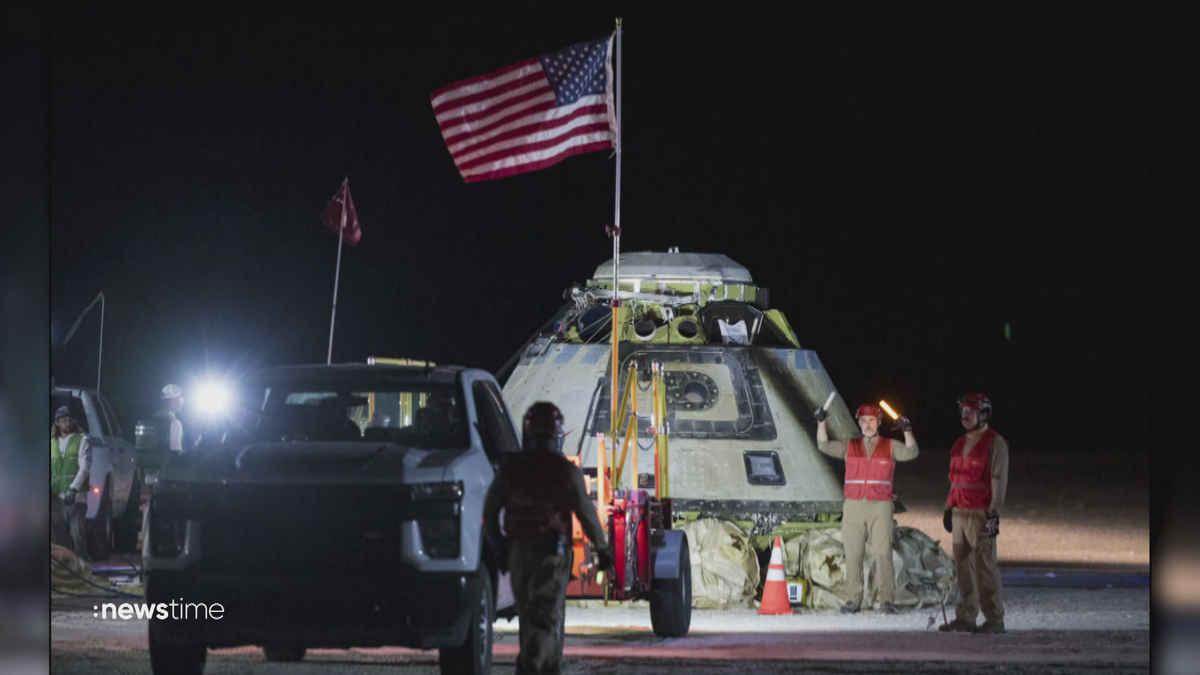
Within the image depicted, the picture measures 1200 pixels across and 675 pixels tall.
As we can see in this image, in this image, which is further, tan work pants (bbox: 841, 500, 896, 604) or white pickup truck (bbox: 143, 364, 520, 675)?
tan work pants (bbox: 841, 500, 896, 604)

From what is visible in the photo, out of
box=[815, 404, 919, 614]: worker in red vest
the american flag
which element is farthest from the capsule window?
the american flag

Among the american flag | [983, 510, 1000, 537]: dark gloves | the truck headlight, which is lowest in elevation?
[983, 510, 1000, 537]: dark gloves

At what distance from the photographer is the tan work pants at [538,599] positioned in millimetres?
9203

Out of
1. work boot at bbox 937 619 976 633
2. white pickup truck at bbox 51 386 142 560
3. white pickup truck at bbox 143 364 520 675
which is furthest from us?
white pickup truck at bbox 51 386 142 560

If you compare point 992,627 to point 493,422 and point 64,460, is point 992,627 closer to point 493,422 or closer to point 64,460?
point 493,422

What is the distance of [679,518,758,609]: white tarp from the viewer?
51.5ft

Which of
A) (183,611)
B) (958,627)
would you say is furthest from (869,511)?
(183,611)

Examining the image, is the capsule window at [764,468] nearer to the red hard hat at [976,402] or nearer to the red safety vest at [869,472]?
the red safety vest at [869,472]

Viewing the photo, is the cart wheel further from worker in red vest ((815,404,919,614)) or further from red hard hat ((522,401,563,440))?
red hard hat ((522,401,563,440))

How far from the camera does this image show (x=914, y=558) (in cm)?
Answer: 1598

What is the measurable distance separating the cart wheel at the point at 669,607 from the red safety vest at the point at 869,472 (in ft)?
8.36

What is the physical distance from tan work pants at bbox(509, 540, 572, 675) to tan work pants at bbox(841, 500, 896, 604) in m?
6.47

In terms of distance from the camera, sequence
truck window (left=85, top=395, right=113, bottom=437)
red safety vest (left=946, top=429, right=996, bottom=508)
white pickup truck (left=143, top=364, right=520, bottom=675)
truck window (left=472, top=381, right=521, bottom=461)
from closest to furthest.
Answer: white pickup truck (left=143, top=364, right=520, bottom=675) → truck window (left=472, top=381, right=521, bottom=461) → red safety vest (left=946, top=429, right=996, bottom=508) → truck window (left=85, top=395, right=113, bottom=437)

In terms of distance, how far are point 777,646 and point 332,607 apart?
4051 mm
